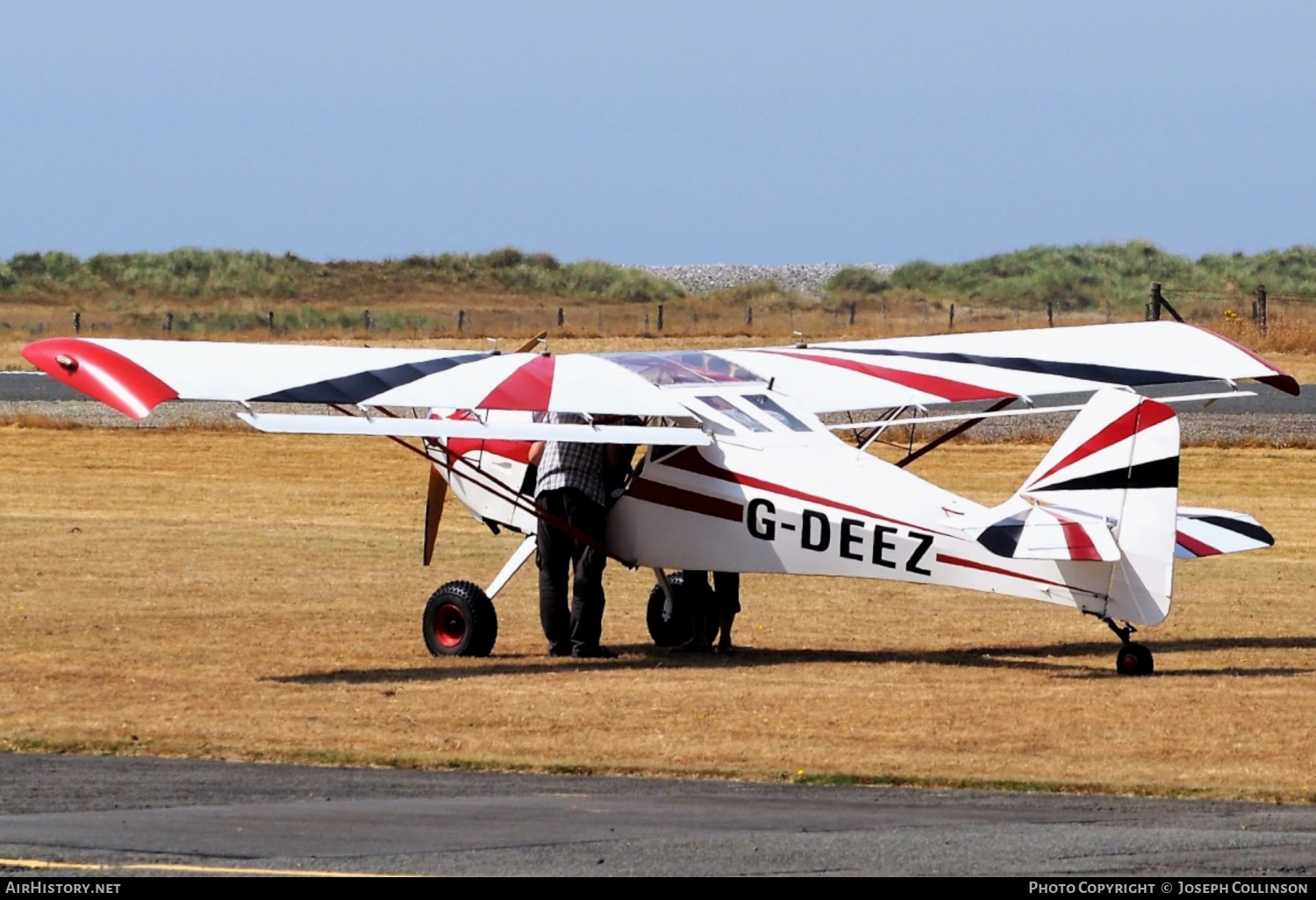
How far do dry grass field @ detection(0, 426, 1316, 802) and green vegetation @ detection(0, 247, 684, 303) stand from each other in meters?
60.2

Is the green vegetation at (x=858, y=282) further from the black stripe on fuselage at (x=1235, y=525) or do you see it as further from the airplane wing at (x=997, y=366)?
the black stripe on fuselage at (x=1235, y=525)

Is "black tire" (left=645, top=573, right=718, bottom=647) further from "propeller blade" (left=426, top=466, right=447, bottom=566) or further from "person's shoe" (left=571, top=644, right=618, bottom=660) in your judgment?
"propeller blade" (left=426, top=466, right=447, bottom=566)

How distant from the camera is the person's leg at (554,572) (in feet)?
49.1

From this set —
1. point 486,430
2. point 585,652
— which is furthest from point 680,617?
point 486,430

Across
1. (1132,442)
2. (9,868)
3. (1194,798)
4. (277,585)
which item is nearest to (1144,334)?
(1132,442)

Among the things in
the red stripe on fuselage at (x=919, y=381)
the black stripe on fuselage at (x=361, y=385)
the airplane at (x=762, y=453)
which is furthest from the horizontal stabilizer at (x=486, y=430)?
the red stripe on fuselage at (x=919, y=381)

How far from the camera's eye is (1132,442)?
12.9 meters

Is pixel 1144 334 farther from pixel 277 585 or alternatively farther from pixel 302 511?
pixel 302 511

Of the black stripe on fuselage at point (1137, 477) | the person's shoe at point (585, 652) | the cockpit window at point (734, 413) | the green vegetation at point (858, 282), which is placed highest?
the green vegetation at point (858, 282)

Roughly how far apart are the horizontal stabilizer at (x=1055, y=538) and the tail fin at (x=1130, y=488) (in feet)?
0.38

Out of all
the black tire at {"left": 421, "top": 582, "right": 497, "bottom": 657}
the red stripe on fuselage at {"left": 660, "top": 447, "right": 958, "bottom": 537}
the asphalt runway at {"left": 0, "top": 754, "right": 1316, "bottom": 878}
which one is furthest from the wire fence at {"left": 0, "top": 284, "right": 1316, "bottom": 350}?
the asphalt runway at {"left": 0, "top": 754, "right": 1316, "bottom": 878}

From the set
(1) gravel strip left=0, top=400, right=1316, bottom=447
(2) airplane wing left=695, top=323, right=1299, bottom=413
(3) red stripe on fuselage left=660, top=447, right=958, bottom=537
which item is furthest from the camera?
(1) gravel strip left=0, top=400, right=1316, bottom=447

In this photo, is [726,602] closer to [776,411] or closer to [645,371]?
[776,411]

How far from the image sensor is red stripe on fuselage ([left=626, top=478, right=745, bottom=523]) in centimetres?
1444
